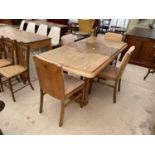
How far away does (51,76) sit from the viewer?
1704 mm

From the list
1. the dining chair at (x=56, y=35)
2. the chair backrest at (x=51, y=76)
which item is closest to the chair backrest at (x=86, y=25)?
the dining chair at (x=56, y=35)

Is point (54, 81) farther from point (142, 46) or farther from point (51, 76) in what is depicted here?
point (142, 46)

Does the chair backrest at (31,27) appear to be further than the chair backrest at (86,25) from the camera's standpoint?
No

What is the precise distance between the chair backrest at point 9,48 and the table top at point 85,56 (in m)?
0.63

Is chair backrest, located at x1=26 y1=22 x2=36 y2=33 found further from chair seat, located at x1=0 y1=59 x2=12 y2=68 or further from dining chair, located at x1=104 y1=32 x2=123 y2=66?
dining chair, located at x1=104 y1=32 x2=123 y2=66

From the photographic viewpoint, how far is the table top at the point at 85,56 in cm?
179

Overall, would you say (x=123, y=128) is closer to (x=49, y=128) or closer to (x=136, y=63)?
Answer: (x=49, y=128)

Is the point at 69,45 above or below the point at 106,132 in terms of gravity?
above

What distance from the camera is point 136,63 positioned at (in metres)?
3.94

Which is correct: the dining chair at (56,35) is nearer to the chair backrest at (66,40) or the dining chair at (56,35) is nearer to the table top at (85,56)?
the chair backrest at (66,40)

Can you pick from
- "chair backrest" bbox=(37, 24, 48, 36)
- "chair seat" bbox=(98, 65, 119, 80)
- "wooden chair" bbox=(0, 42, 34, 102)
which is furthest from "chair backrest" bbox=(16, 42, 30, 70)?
"chair backrest" bbox=(37, 24, 48, 36)

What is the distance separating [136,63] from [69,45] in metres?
2.14
